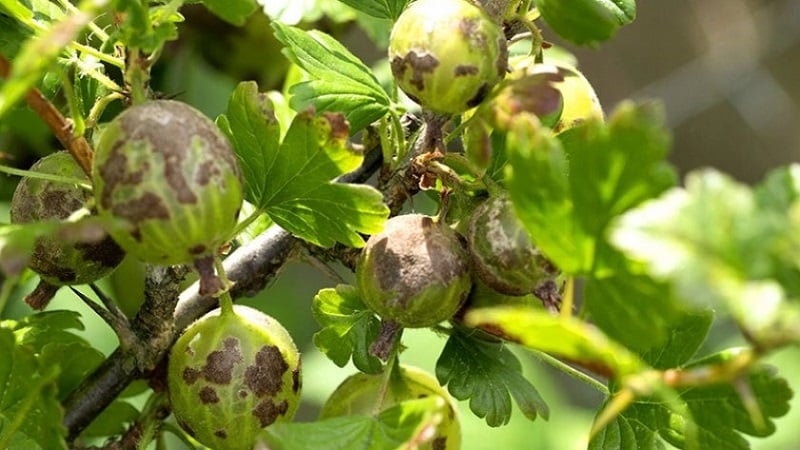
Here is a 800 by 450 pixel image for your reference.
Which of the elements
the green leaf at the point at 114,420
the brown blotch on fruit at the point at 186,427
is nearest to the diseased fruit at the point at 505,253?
the brown blotch on fruit at the point at 186,427

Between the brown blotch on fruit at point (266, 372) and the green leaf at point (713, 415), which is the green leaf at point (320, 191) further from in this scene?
the green leaf at point (713, 415)

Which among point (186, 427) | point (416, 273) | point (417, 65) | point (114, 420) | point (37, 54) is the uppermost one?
point (37, 54)

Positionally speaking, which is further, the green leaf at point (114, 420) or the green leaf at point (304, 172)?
the green leaf at point (114, 420)

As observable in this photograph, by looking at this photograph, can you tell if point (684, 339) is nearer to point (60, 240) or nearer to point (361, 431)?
point (361, 431)

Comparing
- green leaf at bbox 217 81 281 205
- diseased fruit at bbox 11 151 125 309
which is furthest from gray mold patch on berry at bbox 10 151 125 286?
green leaf at bbox 217 81 281 205

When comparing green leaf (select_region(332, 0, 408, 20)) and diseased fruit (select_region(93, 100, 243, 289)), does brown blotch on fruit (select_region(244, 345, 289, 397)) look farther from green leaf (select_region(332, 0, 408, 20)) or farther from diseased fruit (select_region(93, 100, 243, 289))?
green leaf (select_region(332, 0, 408, 20))

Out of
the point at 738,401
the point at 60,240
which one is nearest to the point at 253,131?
the point at 60,240
